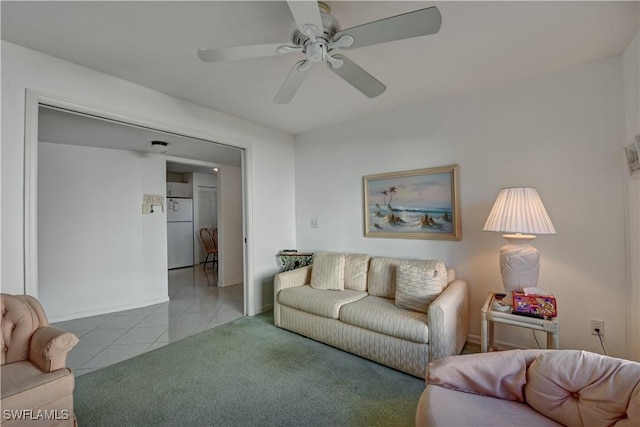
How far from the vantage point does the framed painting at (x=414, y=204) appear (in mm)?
2705

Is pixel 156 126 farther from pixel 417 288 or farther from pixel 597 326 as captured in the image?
pixel 597 326

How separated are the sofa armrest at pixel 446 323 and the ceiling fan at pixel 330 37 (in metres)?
1.62

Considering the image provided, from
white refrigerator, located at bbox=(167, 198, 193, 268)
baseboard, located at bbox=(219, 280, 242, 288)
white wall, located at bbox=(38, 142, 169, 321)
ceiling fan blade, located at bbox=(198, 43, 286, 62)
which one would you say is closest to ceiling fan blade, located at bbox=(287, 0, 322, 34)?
ceiling fan blade, located at bbox=(198, 43, 286, 62)

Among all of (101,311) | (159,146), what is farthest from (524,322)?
(101,311)

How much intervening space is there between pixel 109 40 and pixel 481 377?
293 cm

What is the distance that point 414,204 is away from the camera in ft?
9.59

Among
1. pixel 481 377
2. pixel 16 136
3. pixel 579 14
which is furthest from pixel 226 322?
pixel 579 14

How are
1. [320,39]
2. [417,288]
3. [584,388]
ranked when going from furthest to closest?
1. [417,288]
2. [320,39]
3. [584,388]

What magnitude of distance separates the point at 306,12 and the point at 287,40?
29.9 inches

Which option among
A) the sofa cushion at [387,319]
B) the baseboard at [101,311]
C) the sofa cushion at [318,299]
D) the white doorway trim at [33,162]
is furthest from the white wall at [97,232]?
the sofa cushion at [387,319]

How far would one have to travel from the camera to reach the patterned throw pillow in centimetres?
229

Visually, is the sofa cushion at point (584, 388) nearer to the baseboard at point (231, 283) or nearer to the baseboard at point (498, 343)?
the baseboard at point (498, 343)

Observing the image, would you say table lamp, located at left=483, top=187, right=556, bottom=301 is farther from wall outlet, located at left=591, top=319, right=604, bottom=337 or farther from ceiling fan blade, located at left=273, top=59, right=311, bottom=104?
ceiling fan blade, located at left=273, top=59, right=311, bottom=104

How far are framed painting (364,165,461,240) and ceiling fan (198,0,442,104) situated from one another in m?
1.36
